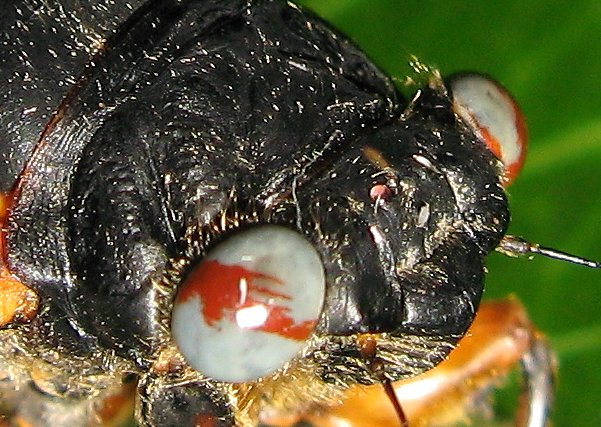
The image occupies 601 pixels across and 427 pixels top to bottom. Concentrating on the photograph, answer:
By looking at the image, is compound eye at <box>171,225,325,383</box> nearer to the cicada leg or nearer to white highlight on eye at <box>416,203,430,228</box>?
white highlight on eye at <box>416,203,430,228</box>

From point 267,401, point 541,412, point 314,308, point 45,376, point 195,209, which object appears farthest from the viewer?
point 541,412

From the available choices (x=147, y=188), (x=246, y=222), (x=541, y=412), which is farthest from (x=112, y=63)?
(x=541, y=412)

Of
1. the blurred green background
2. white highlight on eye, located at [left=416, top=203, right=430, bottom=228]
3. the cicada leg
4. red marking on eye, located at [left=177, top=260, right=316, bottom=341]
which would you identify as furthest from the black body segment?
the blurred green background

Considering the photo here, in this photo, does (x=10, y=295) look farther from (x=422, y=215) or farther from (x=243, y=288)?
(x=422, y=215)

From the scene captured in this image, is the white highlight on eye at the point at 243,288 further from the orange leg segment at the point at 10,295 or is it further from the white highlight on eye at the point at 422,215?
the orange leg segment at the point at 10,295

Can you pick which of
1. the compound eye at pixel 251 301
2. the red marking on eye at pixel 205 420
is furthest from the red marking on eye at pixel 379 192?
the red marking on eye at pixel 205 420

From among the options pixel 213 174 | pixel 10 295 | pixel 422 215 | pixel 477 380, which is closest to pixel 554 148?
pixel 477 380

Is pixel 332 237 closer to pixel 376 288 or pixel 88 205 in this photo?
pixel 376 288
